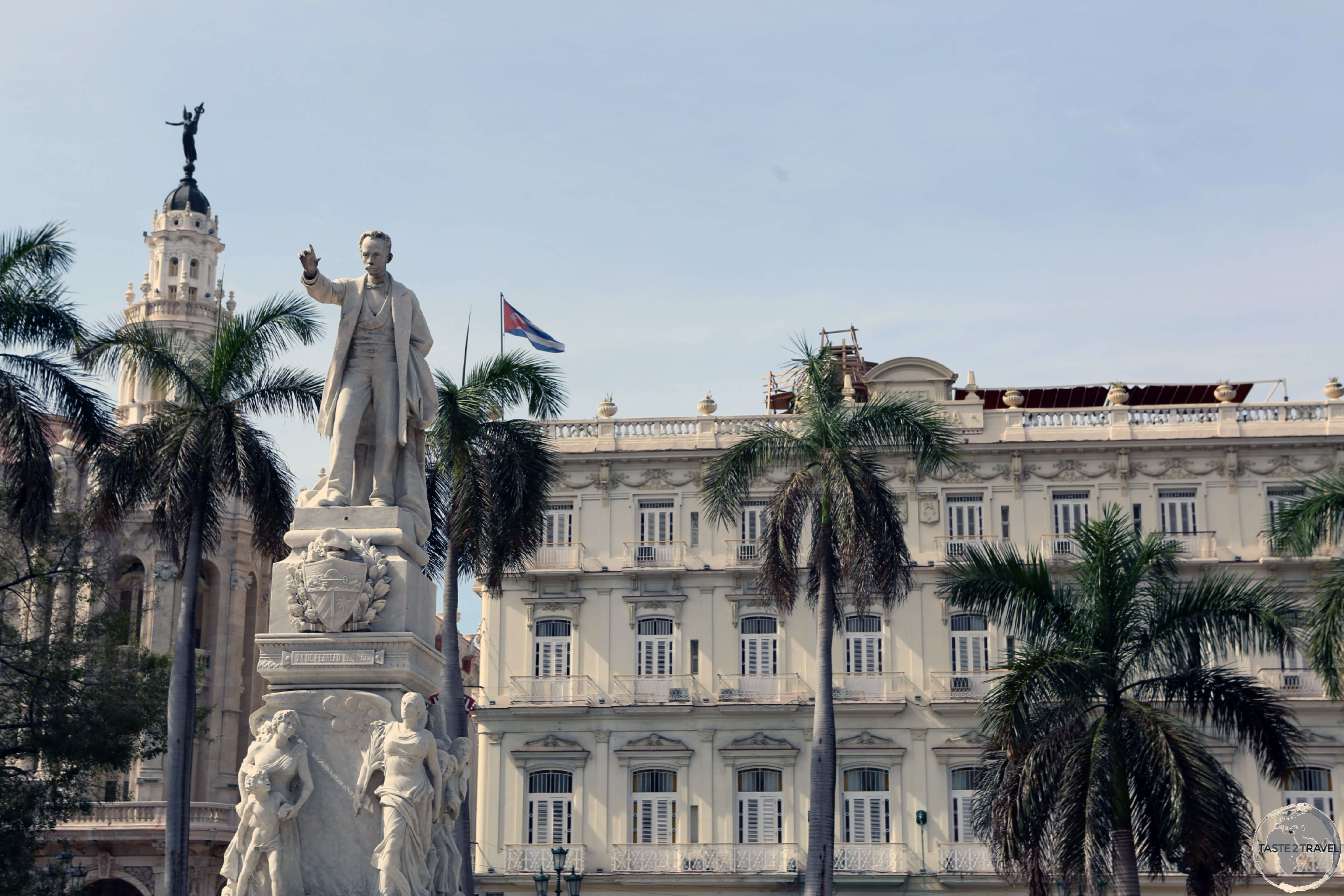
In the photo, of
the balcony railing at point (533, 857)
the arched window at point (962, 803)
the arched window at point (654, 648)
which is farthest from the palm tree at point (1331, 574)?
the balcony railing at point (533, 857)

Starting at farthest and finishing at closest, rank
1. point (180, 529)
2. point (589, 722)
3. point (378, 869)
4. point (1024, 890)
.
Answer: point (589, 722) < point (1024, 890) < point (180, 529) < point (378, 869)

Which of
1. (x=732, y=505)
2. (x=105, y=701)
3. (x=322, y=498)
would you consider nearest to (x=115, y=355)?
(x=105, y=701)

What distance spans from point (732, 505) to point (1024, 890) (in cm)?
1655

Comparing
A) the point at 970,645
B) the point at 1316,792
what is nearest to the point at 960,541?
the point at 970,645

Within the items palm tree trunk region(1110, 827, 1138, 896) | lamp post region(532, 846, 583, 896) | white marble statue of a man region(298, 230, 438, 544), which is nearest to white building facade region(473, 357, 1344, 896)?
lamp post region(532, 846, 583, 896)

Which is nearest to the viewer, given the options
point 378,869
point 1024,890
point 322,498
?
point 378,869

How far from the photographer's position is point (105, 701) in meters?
25.9

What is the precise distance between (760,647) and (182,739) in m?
23.2

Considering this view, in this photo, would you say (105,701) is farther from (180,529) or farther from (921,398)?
(921,398)

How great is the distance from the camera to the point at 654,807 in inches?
1743

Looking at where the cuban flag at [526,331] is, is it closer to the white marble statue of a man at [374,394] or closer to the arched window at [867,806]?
the arched window at [867,806]

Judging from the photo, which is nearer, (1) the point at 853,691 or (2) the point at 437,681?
(2) the point at 437,681

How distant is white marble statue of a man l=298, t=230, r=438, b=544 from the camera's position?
11.8m

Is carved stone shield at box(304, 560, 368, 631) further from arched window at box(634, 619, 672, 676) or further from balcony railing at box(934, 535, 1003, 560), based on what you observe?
balcony railing at box(934, 535, 1003, 560)
